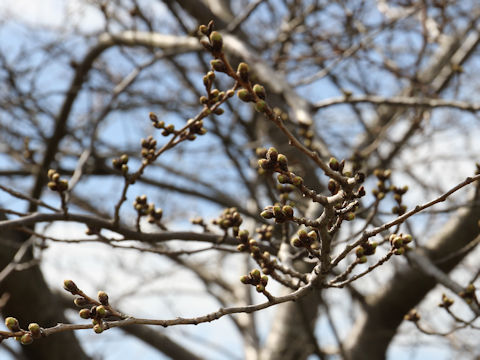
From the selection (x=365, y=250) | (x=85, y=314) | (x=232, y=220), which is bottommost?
(x=85, y=314)

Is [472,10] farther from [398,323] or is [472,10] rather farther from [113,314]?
[113,314]

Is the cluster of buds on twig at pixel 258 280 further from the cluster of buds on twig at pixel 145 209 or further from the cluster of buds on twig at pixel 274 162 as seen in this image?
the cluster of buds on twig at pixel 145 209

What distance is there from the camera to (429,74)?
5.39m

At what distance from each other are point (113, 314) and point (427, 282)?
9.95ft

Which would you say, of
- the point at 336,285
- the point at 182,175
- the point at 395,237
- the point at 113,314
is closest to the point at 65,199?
the point at 113,314

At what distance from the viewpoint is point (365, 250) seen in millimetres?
1391

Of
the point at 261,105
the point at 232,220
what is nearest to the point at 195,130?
the point at 232,220

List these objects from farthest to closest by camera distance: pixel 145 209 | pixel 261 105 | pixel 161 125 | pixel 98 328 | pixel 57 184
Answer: pixel 145 209
pixel 57 184
pixel 161 125
pixel 98 328
pixel 261 105

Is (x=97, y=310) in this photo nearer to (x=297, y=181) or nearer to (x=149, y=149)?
(x=297, y=181)

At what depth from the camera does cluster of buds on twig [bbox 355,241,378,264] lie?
4.49 ft

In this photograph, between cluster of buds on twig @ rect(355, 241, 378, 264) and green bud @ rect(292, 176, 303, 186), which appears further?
cluster of buds on twig @ rect(355, 241, 378, 264)

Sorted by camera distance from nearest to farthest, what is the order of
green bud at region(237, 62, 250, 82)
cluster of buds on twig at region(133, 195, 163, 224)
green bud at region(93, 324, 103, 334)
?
1. green bud at region(237, 62, 250, 82)
2. green bud at region(93, 324, 103, 334)
3. cluster of buds on twig at region(133, 195, 163, 224)

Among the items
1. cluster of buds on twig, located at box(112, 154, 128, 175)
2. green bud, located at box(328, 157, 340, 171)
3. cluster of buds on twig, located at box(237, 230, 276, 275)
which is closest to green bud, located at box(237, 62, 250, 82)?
green bud, located at box(328, 157, 340, 171)

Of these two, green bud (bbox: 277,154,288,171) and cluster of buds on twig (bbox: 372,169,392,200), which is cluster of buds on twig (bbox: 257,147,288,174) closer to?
green bud (bbox: 277,154,288,171)
